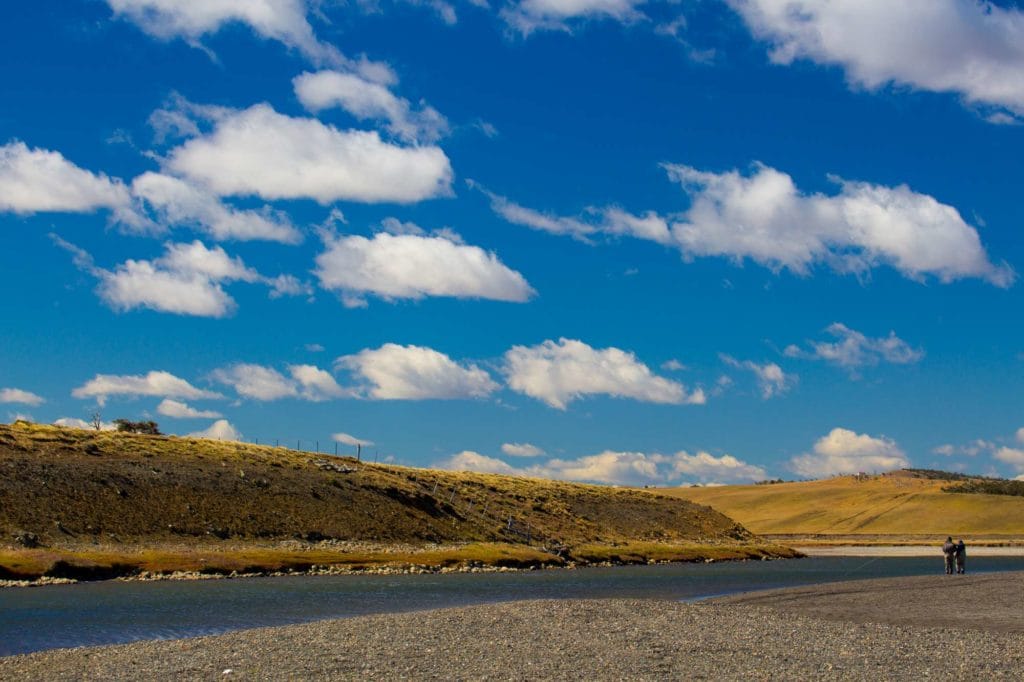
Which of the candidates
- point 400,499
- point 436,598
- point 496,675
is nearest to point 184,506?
point 400,499

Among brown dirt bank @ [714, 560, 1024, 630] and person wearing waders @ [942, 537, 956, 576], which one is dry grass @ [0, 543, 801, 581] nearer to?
person wearing waders @ [942, 537, 956, 576]

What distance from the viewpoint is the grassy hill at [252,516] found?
258 feet

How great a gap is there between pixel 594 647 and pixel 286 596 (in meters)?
28.0

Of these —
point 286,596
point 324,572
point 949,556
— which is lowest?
point 286,596

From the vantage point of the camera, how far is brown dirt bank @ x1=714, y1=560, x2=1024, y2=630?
4459cm

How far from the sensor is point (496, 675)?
29219 millimetres

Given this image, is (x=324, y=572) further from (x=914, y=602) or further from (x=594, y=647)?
(x=594, y=647)

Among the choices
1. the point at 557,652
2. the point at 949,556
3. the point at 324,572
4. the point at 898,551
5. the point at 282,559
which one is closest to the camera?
the point at 557,652

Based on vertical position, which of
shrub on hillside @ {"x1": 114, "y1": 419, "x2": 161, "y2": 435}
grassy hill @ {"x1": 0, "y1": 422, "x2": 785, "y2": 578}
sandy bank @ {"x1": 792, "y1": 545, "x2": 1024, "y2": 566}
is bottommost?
sandy bank @ {"x1": 792, "y1": 545, "x2": 1024, "y2": 566}

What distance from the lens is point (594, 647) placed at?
35.1 m

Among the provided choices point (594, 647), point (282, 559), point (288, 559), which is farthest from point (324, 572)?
point (594, 647)

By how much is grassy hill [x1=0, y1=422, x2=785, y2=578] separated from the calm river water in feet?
32.1

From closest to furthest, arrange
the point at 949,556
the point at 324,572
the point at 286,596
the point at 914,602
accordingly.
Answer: the point at 914,602, the point at 286,596, the point at 324,572, the point at 949,556

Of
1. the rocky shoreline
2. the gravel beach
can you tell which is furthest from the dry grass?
the gravel beach
